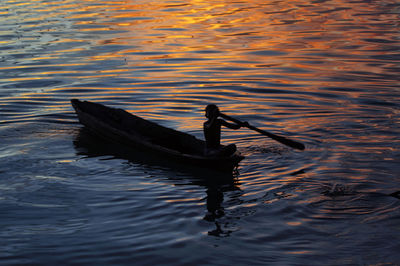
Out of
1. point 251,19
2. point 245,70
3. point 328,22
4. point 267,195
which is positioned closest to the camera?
point 267,195

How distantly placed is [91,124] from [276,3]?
80.7 feet

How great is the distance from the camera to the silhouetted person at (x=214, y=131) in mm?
10273

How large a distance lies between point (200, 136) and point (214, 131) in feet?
8.89

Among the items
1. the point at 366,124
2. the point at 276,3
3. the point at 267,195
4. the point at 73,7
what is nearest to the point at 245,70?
the point at 366,124

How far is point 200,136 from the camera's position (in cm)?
1314

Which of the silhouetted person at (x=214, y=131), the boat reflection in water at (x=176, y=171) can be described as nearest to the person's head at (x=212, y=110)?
the silhouetted person at (x=214, y=131)

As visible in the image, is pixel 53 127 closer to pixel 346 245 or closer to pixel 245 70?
pixel 245 70

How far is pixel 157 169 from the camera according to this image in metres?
11.2

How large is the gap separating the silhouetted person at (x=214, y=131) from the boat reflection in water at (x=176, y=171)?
49 cm

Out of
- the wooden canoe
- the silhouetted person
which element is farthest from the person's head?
the wooden canoe

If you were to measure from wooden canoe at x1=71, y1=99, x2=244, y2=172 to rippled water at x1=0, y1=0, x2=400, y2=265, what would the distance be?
315mm

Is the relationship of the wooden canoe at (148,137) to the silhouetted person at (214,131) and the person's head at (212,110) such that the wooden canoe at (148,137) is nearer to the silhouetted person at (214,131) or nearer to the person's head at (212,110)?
the silhouetted person at (214,131)

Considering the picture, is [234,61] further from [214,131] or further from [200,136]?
[214,131]

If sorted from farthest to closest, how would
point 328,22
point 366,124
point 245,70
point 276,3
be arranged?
point 276,3, point 328,22, point 245,70, point 366,124
